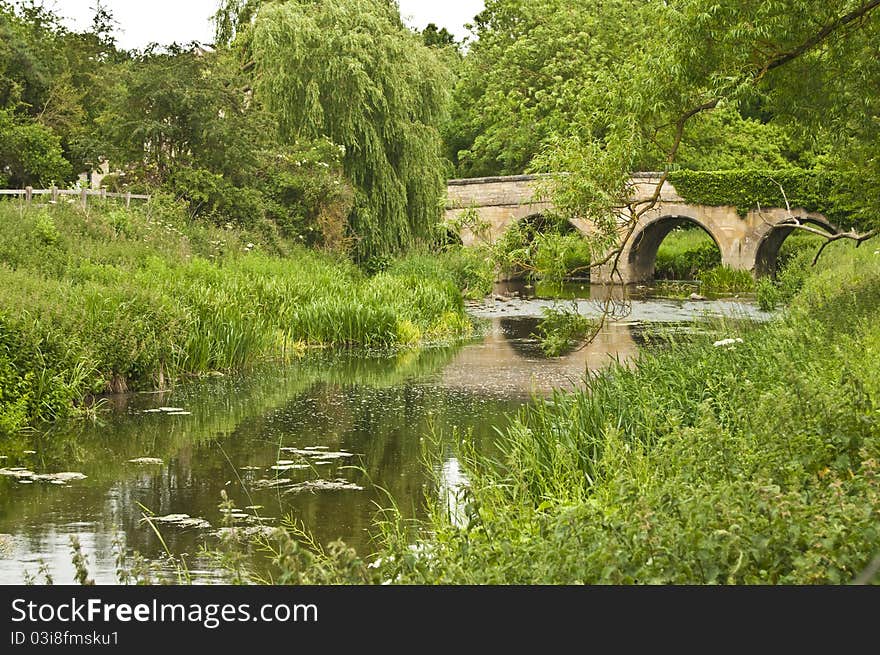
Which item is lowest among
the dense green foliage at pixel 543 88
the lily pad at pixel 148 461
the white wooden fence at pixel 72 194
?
the lily pad at pixel 148 461

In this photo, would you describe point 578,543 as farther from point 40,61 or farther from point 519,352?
point 40,61

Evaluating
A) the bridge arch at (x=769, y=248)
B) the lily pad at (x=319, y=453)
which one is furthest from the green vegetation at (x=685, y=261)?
the lily pad at (x=319, y=453)

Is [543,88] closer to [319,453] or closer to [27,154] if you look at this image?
[27,154]

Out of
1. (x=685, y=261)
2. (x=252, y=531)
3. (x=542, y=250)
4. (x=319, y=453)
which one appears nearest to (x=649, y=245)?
(x=685, y=261)

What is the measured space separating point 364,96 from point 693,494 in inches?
772

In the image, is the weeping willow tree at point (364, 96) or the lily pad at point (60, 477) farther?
the weeping willow tree at point (364, 96)

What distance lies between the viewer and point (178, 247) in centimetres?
1881

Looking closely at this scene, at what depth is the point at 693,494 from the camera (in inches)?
190

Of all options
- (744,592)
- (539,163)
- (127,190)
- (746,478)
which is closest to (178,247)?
(127,190)

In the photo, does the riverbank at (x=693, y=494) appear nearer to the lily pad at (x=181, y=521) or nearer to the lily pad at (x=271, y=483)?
the lily pad at (x=181, y=521)

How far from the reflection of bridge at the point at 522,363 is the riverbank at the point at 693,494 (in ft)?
12.0

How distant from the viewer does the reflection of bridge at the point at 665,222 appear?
33500 mm

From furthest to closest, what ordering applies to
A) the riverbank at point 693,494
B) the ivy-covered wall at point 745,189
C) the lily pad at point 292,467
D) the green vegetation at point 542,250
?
the ivy-covered wall at point 745,189 < the green vegetation at point 542,250 < the lily pad at point 292,467 < the riverbank at point 693,494

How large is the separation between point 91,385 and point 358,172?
13113mm
